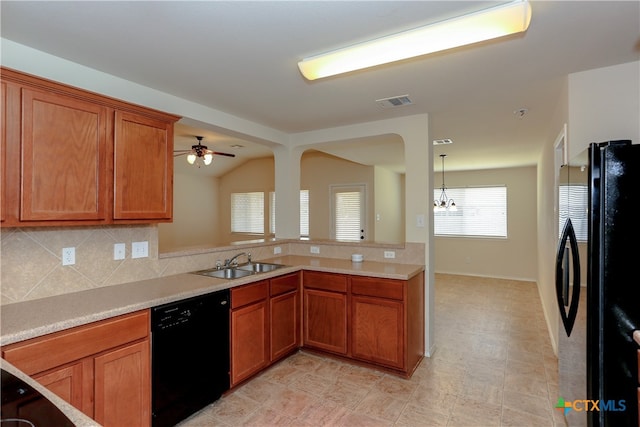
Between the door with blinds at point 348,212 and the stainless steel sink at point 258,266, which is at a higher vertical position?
the door with blinds at point 348,212

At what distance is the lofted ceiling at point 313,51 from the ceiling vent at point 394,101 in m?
0.07

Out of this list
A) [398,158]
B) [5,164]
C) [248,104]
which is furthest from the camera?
[398,158]

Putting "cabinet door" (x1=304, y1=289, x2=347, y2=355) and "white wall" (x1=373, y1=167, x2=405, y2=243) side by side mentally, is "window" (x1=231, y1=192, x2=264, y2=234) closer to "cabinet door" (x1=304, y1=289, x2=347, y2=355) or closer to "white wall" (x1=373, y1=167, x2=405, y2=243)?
"white wall" (x1=373, y1=167, x2=405, y2=243)

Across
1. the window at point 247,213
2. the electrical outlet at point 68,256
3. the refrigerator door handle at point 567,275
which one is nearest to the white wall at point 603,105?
→ the refrigerator door handle at point 567,275

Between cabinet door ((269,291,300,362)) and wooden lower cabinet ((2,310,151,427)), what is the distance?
115cm

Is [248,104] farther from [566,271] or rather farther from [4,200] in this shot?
[566,271]

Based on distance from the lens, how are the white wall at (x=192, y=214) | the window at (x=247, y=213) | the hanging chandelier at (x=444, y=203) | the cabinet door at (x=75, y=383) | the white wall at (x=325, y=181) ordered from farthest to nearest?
the window at (x=247, y=213), the white wall at (x=192, y=214), the hanging chandelier at (x=444, y=203), the white wall at (x=325, y=181), the cabinet door at (x=75, y=383)

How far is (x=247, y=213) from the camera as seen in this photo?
776cm

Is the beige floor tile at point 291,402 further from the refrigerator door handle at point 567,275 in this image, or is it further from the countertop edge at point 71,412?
the refrigerator door handle at point 567,275

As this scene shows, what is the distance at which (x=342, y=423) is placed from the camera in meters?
2.22

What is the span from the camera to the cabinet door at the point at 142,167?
2111 mm

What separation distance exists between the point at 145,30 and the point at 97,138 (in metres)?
0.71

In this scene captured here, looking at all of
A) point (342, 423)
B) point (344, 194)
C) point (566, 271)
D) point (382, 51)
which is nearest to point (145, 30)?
point (382, 51)

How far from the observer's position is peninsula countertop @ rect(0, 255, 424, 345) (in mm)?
1560
